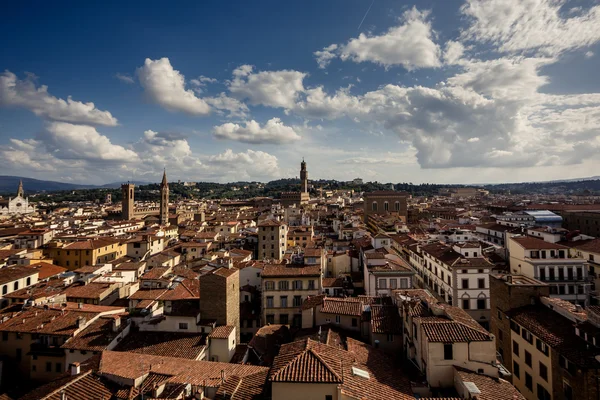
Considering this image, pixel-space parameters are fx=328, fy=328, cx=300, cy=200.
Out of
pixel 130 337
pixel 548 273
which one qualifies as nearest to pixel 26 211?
pixel 130 337

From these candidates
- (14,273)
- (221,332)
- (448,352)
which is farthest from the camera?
(14,273)

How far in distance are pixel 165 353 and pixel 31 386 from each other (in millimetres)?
9859

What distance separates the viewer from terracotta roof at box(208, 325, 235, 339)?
2108 cm

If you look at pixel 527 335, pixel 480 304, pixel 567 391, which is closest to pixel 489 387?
pixel 567 391

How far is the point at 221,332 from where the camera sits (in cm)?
2152

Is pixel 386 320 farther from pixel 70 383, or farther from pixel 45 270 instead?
pixel 45 270

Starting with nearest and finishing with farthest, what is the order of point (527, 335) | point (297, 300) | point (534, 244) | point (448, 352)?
point (448, 352), point (527, 335), point (297, 300), point (534, 244)

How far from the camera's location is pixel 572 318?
59.7ft

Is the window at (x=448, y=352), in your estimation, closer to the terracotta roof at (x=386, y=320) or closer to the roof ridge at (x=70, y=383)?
the terracotta roof at (x=386, y=320)

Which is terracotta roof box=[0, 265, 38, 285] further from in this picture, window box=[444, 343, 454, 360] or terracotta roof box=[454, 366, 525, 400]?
terracotta roof box=[454, 366, 525, 400]

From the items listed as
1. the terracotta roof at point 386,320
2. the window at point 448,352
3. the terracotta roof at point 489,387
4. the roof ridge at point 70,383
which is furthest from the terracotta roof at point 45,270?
the terracotta roof at point 489,387

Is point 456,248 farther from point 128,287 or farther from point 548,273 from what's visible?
point 128,287

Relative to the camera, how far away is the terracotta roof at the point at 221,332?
2108cm

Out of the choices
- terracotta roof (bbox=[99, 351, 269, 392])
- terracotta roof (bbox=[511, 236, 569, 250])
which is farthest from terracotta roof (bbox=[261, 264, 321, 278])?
terracotta roof (bbox=[511, 236, 569, 250])
